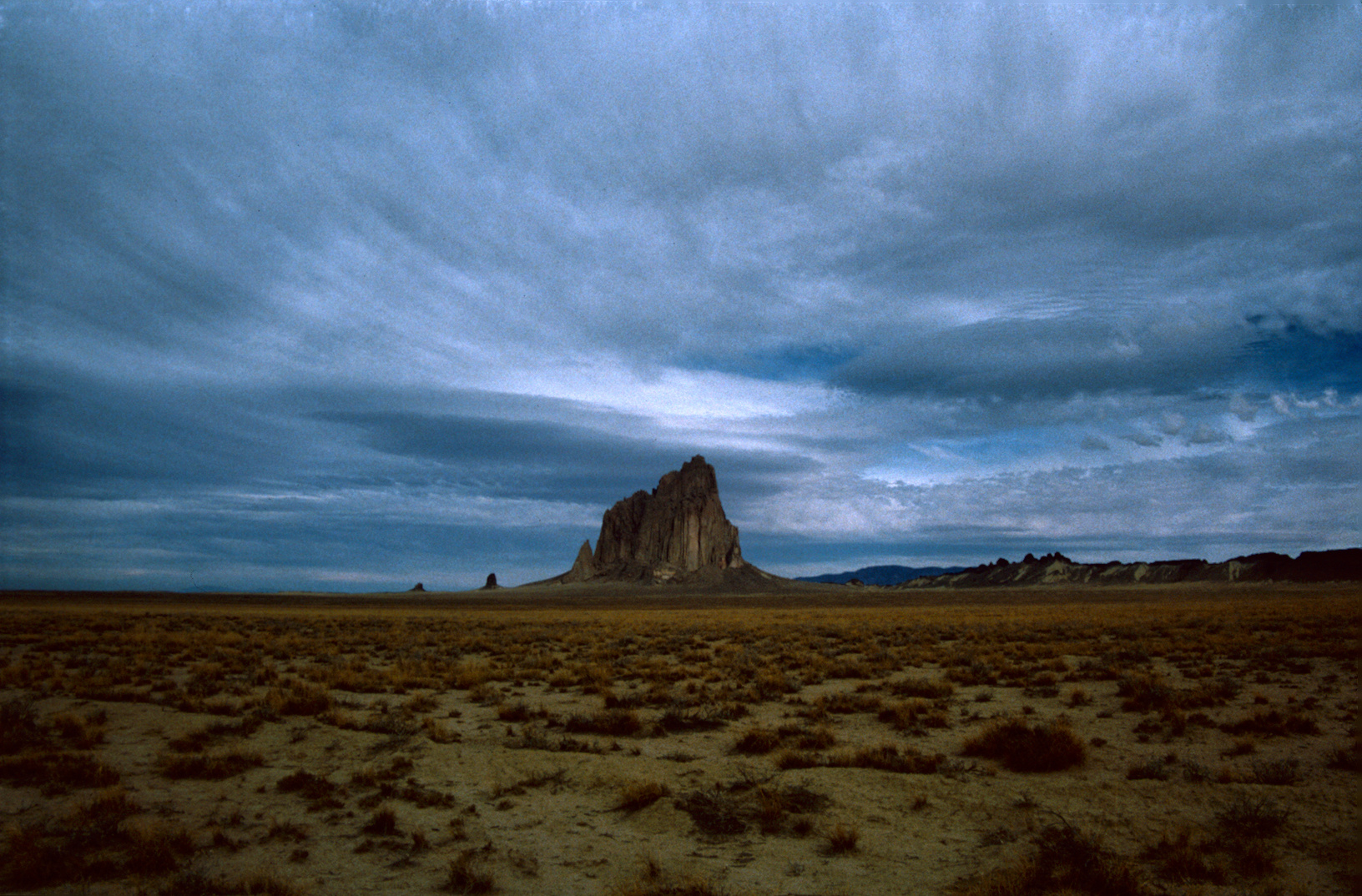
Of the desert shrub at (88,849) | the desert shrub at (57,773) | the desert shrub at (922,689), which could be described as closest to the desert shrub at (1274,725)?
the desert shrub at (922,689)

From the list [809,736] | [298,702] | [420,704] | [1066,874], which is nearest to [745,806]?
[809,736]

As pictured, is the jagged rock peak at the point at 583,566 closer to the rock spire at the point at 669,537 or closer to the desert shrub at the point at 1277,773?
the rock spire at the point at 669,537

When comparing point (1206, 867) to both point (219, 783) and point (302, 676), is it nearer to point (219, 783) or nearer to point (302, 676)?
point (219, 783)

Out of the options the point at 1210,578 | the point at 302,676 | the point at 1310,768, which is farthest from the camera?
the point at 1210,578

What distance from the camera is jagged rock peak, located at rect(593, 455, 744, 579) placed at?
17600 cm

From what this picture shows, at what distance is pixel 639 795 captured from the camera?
8391 mm

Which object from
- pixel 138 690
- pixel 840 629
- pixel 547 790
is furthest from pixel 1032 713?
pixel 840 629

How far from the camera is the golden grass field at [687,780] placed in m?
6.48

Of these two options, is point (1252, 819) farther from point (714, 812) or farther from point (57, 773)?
point (57, 773)

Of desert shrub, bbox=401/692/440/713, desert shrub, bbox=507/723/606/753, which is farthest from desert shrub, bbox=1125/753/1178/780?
desert shrub, bbox=401/692/440/713

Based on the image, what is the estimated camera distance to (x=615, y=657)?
851 inches

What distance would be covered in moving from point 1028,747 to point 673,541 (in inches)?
6666

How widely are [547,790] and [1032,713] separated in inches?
352

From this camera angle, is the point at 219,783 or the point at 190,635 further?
the point at 190,635
